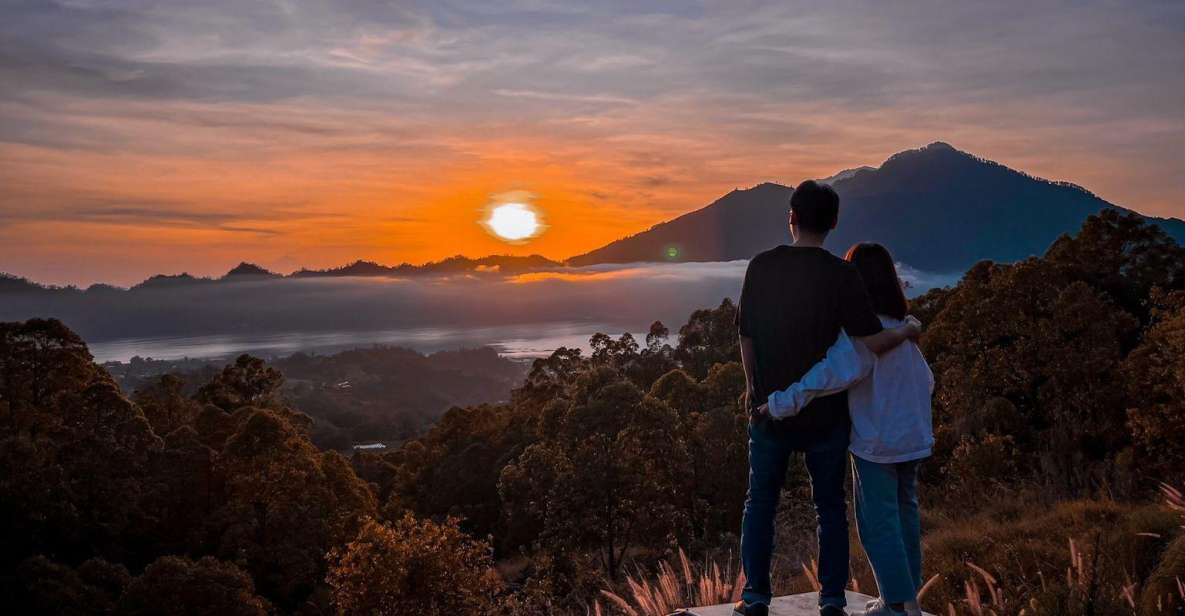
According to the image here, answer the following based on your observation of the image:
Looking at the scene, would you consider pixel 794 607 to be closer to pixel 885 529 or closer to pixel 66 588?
pixel 885 529

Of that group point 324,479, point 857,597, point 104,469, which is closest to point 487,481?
point 324,479

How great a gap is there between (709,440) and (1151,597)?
89.9 ft

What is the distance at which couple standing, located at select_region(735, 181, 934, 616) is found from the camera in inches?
186

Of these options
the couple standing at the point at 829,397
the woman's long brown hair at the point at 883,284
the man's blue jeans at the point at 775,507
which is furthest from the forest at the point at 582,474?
the woman's long brown hair at the point at 883,284

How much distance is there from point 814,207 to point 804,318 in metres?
0.62

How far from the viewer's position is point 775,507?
491 centimetres

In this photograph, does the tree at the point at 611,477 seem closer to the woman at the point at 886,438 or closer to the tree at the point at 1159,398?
the tree at the point at 1159,398

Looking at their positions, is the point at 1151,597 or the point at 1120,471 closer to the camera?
the point at 1151,597

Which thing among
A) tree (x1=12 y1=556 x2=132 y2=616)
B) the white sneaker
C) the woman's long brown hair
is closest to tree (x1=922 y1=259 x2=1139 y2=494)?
the white sneaker

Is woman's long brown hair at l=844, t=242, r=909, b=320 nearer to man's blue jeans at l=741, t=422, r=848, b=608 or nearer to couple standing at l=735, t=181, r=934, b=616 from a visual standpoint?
couple standing at l=735, t=181, r=934, b=616

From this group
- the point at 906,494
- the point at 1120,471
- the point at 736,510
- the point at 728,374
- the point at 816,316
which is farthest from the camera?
the point at 728,374

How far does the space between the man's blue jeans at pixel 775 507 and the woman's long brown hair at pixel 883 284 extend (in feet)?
2.58

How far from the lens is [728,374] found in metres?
38.6

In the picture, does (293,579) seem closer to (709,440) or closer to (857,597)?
(709,440)
